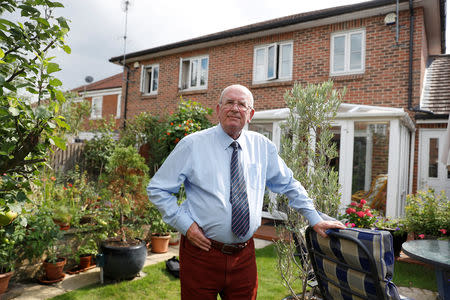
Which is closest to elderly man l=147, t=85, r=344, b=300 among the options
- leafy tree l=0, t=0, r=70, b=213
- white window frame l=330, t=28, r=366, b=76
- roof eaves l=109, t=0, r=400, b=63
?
leafy tree l=0, t=0, r=70, b=213

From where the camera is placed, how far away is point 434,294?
13.9 ft

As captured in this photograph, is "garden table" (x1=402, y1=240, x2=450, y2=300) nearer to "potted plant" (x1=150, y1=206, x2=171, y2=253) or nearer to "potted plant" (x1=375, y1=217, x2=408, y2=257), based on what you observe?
"potted plant" (x1=375, y1=217, x2=408, y2=257)

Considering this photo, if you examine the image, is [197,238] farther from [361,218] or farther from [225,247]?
[361,218]

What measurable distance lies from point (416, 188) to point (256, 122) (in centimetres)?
466

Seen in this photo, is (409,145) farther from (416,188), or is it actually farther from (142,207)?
(142,207)

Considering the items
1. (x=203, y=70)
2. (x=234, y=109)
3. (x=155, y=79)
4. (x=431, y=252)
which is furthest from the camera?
(x=155, y=79)

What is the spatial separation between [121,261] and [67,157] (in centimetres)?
583

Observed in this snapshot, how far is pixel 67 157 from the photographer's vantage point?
8.84 m

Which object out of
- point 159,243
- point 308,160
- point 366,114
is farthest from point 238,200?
point 366,114

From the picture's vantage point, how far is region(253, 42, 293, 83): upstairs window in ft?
32.2

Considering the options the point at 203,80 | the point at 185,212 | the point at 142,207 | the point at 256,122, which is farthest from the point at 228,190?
the point at 203,80

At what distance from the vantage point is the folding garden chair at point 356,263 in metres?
1.57

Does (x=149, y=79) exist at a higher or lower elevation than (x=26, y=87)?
higher

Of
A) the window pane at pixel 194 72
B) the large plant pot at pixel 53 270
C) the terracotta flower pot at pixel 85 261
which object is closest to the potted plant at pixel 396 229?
the terracotta flower pot at pixel 85 261
